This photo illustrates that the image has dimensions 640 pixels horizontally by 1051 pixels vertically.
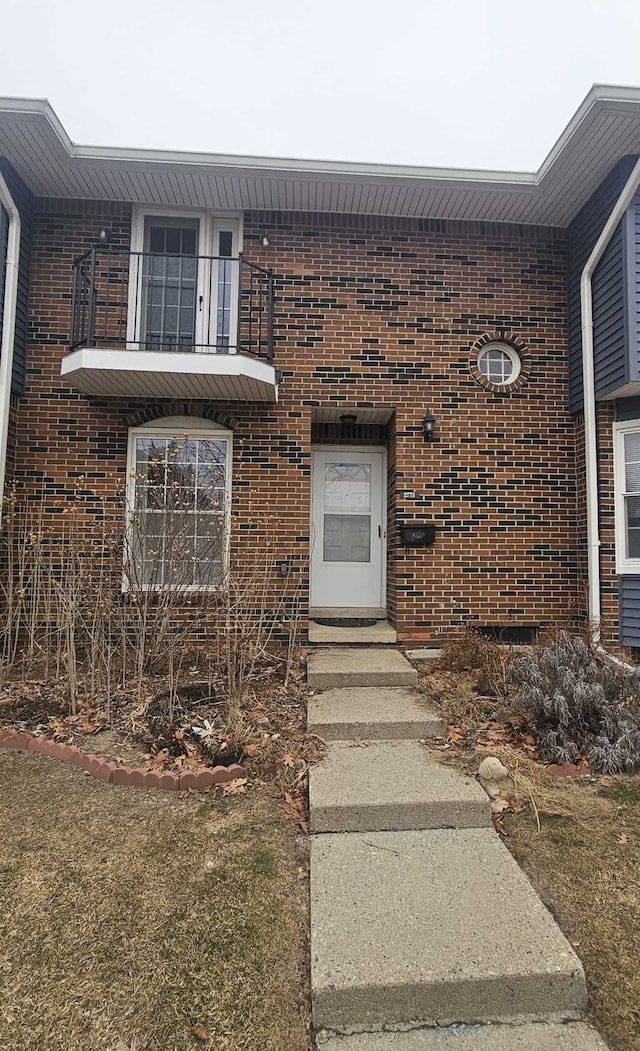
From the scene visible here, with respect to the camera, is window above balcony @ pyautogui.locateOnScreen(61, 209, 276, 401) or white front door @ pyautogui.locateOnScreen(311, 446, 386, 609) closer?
window above balcony @ pyautogui.locateOnScreen(61, 209, 276, 401)

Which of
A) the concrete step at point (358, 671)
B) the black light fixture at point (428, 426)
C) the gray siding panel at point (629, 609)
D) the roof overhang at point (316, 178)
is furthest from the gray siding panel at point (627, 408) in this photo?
the concrete step at point (358, 671)

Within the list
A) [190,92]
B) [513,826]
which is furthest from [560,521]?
[190,92]

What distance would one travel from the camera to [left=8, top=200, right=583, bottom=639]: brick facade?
6.12 m

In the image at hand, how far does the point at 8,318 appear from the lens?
5.66m

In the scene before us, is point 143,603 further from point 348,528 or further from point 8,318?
point 8,318

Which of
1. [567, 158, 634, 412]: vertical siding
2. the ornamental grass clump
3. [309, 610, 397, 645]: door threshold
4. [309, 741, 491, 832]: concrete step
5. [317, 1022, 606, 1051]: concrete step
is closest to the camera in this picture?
[317, 1022, 606, 1051]: concrete step

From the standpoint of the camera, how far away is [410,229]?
642cm

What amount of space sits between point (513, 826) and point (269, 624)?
3494mm

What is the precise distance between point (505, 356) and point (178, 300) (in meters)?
4.14

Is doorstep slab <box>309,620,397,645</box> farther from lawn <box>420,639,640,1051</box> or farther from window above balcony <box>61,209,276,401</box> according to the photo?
window above balcony <box>61,209,276,401</box>

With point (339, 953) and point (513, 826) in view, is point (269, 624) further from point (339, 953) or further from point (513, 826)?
point (339, 953)

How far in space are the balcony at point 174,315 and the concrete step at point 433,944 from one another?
460 centimetres

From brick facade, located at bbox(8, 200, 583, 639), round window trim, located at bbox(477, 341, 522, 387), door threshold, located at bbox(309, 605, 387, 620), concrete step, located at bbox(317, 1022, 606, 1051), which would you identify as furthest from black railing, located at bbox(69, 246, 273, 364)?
concrete step, located at bbox(317, 1022, 606, 1051)

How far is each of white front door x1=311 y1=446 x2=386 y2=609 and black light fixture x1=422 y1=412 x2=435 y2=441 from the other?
0.85m
